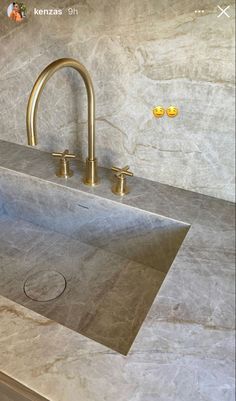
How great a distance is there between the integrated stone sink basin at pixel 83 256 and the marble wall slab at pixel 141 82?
177 mm

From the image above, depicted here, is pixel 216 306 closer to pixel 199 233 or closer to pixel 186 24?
pixel 199 233

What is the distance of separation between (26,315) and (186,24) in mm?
757

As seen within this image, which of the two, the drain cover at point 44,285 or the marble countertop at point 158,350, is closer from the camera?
the marble countertop at point 158,350

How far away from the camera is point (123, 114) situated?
101 cm

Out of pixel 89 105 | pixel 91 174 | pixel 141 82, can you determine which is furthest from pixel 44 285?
pixel 141 82

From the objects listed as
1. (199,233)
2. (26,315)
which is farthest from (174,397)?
(199,233)

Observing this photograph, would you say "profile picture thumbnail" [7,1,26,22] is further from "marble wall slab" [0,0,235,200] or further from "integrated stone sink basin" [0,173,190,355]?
"integrated stone sink basin" [0,173,190,355]

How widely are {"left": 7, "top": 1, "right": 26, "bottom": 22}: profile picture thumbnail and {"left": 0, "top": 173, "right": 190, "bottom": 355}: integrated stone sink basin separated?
1.58 ft

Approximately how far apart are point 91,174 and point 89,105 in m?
0.21

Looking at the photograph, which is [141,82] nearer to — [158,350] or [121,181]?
[121,181]

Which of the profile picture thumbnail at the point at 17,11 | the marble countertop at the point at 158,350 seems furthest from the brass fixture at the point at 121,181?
the profile picture thumbnail at the point at 17,11

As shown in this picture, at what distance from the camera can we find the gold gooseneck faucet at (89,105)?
770 mm

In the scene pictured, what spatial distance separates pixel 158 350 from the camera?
1.96 ft

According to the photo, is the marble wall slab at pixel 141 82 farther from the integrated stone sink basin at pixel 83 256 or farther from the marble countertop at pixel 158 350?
the marble countertop at pixel 158 350
